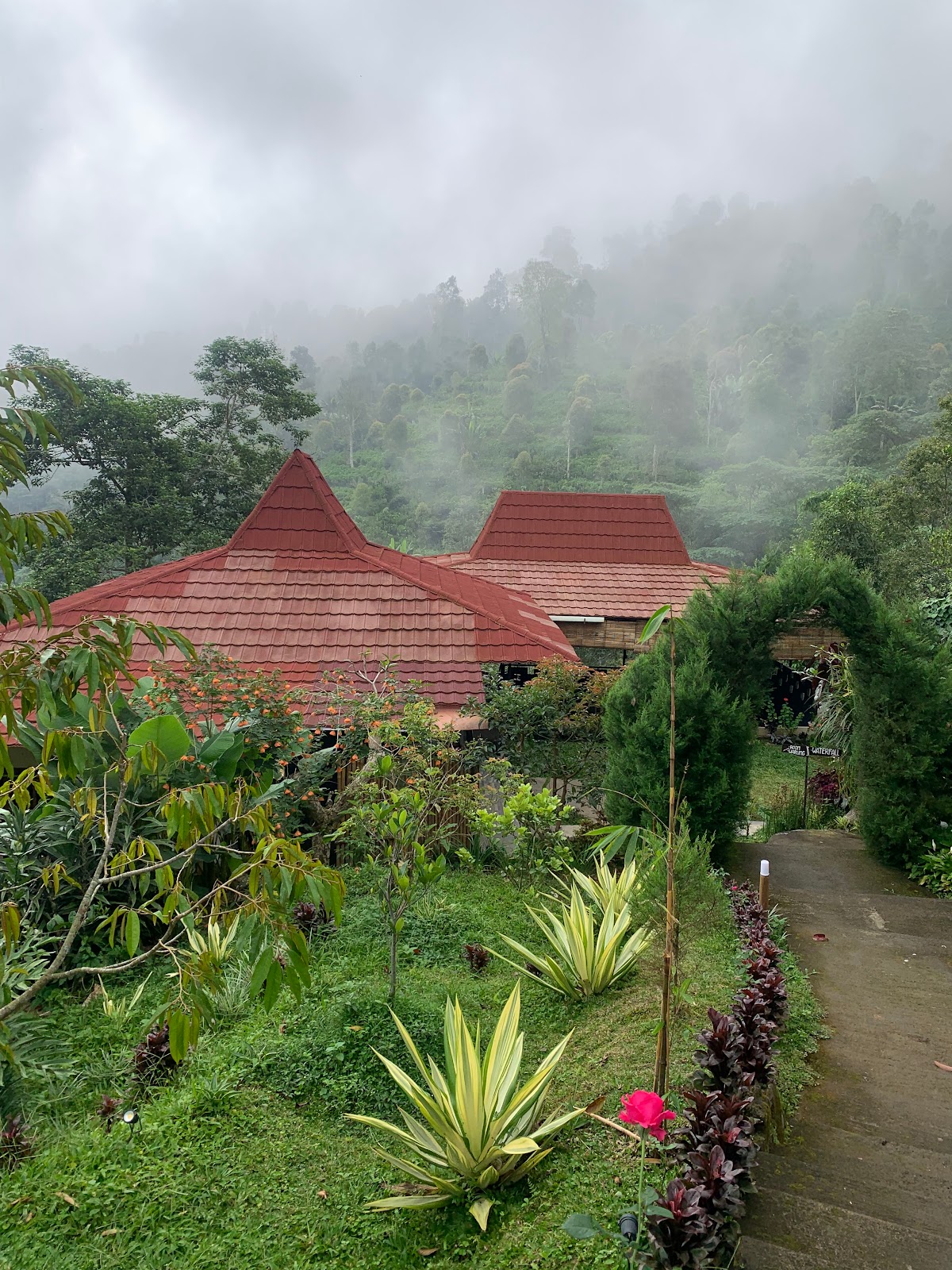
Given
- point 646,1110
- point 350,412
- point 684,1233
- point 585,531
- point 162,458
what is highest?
point 350,412

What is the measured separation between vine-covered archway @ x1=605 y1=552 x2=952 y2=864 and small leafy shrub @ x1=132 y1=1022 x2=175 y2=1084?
3396 millimetres

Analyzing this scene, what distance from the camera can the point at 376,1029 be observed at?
3.65m

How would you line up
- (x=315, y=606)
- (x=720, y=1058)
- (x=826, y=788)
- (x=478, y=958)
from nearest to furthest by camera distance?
(x=720, y=1058)
(x=478, y=958)
(x=315, y=606)
(x=826, y=788)

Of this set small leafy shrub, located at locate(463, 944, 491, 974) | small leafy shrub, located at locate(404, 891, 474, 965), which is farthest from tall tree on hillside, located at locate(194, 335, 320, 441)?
small leafy shrub, located at locate(463, 944, 491, 974)

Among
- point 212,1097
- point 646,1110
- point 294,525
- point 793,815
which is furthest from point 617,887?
point 294,525

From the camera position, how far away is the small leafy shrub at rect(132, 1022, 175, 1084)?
11.6 ft

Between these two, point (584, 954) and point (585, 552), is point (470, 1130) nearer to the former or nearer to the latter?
point (584, 954)

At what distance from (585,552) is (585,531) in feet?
1.34

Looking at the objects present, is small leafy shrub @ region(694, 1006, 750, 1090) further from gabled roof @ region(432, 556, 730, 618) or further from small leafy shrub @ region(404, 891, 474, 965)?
gabled roof @ region(432, 556, 730, 618)

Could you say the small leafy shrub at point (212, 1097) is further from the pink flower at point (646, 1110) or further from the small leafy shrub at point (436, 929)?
the pink flower at point (646, 1110)

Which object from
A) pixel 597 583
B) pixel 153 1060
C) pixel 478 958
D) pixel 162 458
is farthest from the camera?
pixel 162 458

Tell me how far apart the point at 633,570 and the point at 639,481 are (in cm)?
3712

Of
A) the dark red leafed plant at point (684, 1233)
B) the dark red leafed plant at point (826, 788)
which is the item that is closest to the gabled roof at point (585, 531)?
the dark red leafed plant at point (826, 788)

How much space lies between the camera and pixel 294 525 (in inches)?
337
